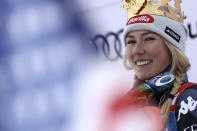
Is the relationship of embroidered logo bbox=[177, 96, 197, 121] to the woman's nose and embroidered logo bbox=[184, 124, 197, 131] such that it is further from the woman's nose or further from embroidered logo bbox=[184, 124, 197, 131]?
the woman's nose

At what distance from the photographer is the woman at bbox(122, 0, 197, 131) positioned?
0.83 m

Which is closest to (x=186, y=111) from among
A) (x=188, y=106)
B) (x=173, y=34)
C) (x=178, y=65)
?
(x=188, y=106)

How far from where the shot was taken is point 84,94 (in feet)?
1.05

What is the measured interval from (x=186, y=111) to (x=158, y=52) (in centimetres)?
21

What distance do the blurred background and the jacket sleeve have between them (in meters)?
0.45

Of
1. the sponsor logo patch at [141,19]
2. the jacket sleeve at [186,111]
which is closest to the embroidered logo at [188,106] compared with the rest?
the jacket sleeve at [186,111]

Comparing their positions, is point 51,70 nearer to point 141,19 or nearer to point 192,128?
point 192,128

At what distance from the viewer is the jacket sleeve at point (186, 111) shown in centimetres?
72

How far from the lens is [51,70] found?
0.29m

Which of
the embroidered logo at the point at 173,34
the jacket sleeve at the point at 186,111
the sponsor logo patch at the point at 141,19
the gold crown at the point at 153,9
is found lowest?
the jacket sleeve at the point at 186,111

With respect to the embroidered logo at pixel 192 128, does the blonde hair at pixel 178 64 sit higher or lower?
higher

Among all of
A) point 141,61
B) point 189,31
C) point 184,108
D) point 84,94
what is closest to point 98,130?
point 84,94

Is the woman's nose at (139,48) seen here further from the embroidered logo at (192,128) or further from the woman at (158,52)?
the embroidered logo at (192,128)

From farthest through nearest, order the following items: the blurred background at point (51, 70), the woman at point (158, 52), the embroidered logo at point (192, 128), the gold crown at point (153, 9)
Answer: the gold crown at point (153, 9) → the woman at point (158, 52) → the embroidered logo at point (192, 128) → the blurred background at point (51, 70)
